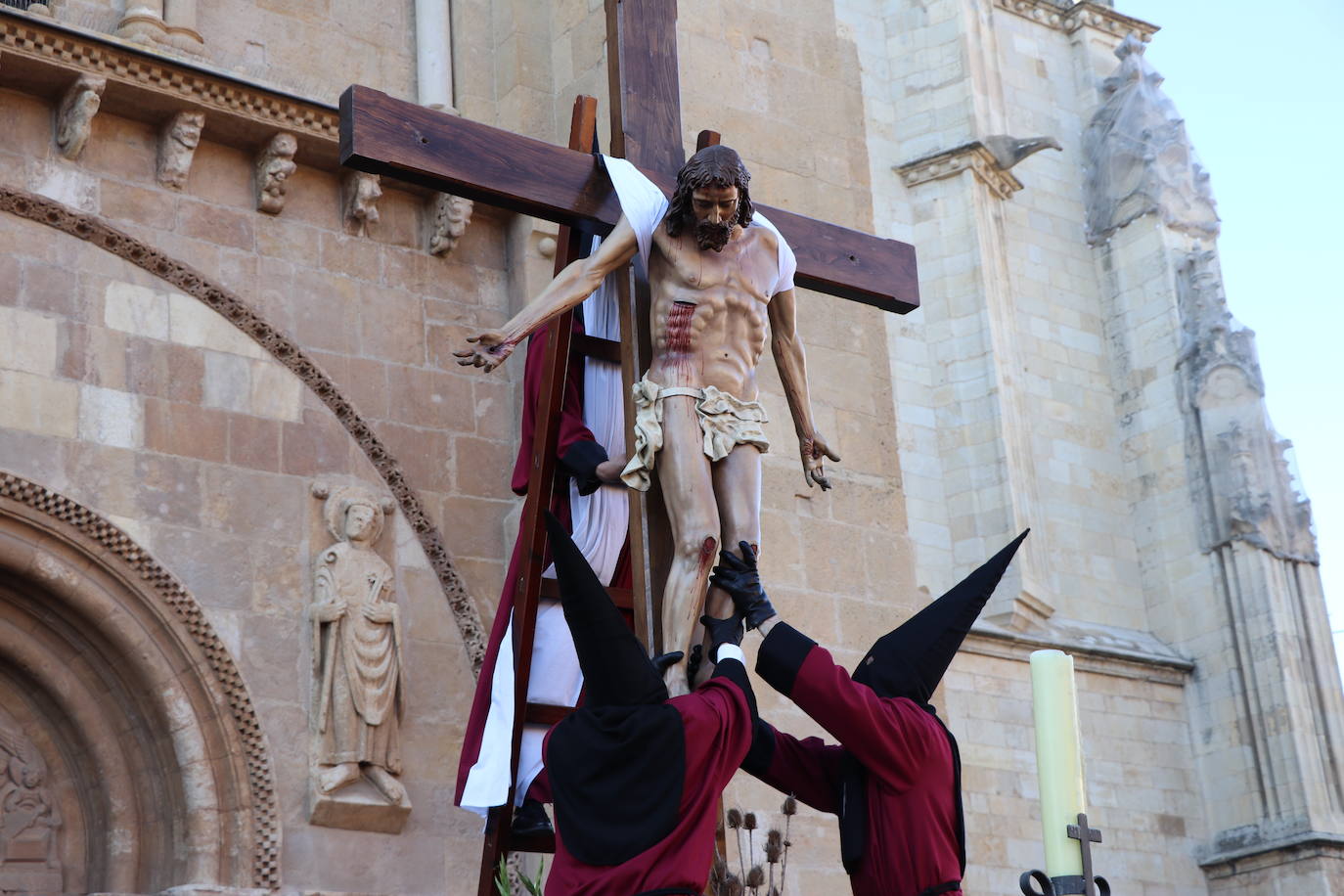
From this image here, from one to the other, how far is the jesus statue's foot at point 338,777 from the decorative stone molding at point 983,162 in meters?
11.0

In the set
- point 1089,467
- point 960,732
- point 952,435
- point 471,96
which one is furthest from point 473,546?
point 1089,467

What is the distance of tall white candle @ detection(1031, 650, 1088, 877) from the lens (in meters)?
3.74

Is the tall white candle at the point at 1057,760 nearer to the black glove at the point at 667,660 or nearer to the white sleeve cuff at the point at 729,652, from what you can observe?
the white sleeve cuff at the point at 729,652

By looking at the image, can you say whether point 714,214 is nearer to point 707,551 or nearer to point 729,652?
point 707,551

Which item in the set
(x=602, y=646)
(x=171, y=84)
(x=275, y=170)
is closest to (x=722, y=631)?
(x=602, y=646)

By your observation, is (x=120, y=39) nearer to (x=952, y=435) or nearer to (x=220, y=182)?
(x=220, y=182)

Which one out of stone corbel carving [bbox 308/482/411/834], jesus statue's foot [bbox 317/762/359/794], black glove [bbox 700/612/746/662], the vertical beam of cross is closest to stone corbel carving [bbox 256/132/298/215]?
stone corbel carving [bbox 308/482/411/834]

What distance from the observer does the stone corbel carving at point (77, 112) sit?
7355 millimetres

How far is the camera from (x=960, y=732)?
1478 cm

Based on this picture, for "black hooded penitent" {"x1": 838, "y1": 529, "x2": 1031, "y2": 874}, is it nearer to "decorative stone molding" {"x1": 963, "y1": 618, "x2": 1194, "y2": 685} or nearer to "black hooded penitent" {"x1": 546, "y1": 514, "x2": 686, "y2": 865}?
"black hooded penitent" {"x1": 546, "y1": 514, "x2": 686, "y2": 865}

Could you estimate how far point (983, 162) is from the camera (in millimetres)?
16859

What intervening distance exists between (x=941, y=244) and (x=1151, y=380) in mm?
2443

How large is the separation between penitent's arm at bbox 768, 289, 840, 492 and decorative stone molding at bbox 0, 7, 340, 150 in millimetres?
2482

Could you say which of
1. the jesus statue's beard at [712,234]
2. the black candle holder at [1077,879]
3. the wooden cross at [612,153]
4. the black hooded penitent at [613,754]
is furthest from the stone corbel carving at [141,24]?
the black candle holder at [1077,879]
